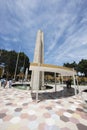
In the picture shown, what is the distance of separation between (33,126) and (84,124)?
91.3 inches

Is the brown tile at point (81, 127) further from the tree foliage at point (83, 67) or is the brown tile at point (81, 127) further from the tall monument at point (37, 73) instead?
the tree foliage at point (83, 67)

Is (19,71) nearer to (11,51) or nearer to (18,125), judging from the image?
(11,51)

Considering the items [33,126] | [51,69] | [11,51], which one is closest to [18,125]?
[33,126]

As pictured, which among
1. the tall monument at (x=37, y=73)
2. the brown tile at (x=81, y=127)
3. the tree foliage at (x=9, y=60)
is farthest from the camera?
the tree foliage at (x=9, y=60)

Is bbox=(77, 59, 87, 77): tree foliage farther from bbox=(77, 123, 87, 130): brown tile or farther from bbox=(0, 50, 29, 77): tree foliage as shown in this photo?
bbox=(77, 123, 87, 130): brown tile

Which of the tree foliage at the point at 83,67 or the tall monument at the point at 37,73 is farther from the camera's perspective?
the tree foliage at the point at 83,67

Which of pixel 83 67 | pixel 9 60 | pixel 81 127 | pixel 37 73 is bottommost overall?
pixel 81 127

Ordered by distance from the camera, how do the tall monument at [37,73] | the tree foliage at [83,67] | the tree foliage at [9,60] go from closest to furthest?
the tall monument at [37,73] < the tree foliage at [9,60] < the tree foliage at [83,67]

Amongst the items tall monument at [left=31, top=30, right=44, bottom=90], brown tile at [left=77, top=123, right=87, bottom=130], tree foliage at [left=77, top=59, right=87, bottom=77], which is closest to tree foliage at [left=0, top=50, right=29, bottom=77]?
tall monument at [left=31, top=30, right=44, bottom=90]

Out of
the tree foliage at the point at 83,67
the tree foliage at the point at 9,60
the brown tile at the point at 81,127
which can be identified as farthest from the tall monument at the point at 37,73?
the tree foliage at the point at 83,67

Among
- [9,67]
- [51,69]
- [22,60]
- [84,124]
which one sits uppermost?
[22,60]

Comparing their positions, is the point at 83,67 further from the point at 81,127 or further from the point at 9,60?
the point at 81,127

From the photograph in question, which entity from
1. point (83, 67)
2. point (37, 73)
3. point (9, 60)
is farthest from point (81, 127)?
point (83, 67)

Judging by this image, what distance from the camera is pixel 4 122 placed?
13.3ft
